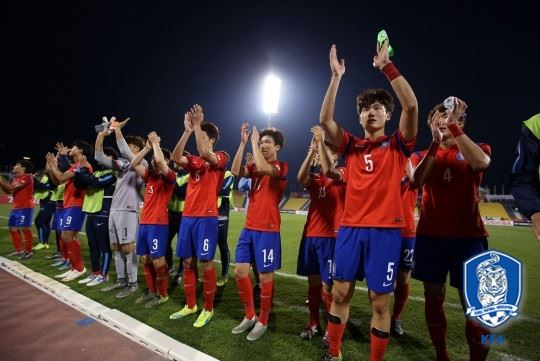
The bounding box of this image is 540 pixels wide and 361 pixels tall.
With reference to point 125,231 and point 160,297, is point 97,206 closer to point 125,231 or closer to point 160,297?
point 125,231

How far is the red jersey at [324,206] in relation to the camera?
13.1ft

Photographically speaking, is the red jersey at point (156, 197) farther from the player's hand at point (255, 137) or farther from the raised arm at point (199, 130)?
the player's hand at point (255, 137)

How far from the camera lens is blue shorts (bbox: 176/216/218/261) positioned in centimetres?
427

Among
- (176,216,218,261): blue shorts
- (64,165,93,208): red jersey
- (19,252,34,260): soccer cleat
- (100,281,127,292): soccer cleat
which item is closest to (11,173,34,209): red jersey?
(19,252,34,260): soccer cleat

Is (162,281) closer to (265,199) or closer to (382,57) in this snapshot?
(265,199)

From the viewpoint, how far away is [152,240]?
4.92 meters

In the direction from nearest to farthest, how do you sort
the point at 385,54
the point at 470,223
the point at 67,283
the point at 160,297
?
the point at 385,54, the point at 470,223, the point at 160,297, the point at 67,283

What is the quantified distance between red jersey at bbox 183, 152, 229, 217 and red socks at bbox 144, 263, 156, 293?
1414 mm

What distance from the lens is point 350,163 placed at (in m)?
2.97

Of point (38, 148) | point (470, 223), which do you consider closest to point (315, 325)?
point (470, 223)

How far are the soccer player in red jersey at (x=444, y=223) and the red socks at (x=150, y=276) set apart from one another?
12.9 feet

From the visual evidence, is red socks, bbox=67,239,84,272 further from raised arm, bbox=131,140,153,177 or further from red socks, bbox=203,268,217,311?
red socks, bbox=203,268,217,311

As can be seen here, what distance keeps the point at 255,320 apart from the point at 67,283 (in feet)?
13.1

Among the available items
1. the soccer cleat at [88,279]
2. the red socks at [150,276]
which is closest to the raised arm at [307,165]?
the red socks at [150,276]
